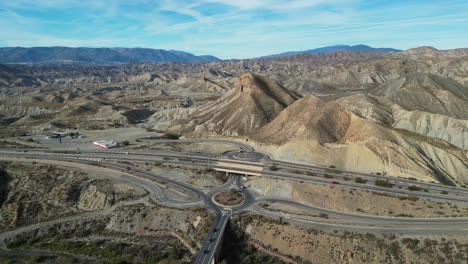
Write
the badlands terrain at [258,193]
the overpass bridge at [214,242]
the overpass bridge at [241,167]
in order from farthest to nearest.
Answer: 1. the overpass bridge at [241,167]
2. the badlands terrain at [258,193]
3. the overpass bridge at [214,242]

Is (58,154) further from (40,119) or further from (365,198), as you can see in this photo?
(40,119)

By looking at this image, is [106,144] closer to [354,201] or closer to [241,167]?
[241,167]

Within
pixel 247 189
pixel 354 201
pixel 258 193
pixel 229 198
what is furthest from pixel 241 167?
pixel 354 201

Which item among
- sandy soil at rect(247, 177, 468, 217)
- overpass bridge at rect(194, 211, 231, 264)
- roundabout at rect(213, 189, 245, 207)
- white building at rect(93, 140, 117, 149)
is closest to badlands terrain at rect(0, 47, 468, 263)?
sandy soil at rect(247, 177, 468, 217)

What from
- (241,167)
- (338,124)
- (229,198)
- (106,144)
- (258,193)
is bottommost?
(258,193)

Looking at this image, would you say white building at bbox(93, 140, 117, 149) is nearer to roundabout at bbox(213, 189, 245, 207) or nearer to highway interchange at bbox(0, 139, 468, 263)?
highway interchange at bbox(0, 139, 468, 263)

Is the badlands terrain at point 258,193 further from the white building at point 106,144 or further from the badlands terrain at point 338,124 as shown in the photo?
the white building at point 106,144

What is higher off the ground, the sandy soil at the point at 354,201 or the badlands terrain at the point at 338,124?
the badlands terrain at the point at 338,124

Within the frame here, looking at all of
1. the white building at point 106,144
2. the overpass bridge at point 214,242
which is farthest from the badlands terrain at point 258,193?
the white building at point 106,144

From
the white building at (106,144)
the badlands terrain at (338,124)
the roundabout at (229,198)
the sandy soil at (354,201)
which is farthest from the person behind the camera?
the white building at (106,144)
